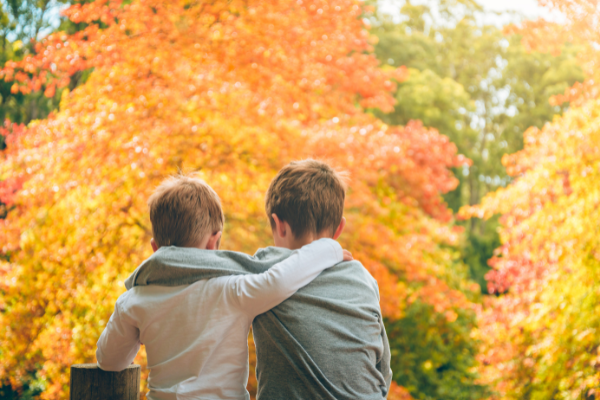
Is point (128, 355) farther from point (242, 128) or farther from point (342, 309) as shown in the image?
point (242, 128)

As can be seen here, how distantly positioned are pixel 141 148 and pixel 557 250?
3.62m

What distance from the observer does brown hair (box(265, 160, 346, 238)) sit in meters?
1.37

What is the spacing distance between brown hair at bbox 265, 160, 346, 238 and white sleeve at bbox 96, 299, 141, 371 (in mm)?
480

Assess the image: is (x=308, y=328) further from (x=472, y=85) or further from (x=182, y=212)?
(x=472, y=85)

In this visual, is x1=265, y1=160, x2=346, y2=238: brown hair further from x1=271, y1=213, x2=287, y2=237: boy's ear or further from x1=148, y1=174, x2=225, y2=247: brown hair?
x1=148, y1=174, x2=225, y2=247: brown hair

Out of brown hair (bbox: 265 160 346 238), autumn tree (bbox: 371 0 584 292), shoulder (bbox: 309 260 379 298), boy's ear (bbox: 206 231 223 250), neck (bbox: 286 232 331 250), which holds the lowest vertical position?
autumn tree (bbox: 371 0 584 292)

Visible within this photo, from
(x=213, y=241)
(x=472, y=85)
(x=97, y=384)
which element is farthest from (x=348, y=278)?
(x=472, y=85)

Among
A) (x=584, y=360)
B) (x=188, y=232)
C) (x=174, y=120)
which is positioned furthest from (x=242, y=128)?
(x=584, y=360)

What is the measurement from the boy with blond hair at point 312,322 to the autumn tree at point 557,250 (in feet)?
9.88

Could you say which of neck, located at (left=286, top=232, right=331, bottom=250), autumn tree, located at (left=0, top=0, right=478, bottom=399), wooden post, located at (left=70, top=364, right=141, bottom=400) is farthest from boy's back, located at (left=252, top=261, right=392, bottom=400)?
autumn tree, located at (left=0, top=0, right=478, bottom=399)

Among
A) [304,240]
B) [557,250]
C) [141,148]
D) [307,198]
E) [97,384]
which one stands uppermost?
[307,198]

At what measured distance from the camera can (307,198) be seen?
1368mm

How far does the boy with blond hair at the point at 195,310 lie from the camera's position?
122 centimetres

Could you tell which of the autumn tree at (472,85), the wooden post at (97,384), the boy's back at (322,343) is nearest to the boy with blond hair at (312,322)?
the boy's back at (322,343)
